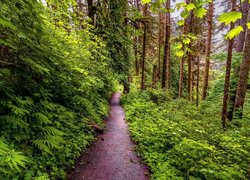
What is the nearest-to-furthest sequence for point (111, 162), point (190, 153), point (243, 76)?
point (190, 153), point (111, 162), point (243, 76)

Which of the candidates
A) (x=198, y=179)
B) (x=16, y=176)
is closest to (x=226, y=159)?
(x=198, y=179)

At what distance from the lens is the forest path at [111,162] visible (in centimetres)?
487

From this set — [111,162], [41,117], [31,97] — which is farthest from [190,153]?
[31,97]

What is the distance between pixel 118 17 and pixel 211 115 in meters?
8.93

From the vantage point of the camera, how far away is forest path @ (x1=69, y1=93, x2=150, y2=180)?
192 inches

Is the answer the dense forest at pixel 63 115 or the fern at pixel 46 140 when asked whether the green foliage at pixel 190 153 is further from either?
the fern at pixel 46 140

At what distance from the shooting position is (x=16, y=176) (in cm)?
338

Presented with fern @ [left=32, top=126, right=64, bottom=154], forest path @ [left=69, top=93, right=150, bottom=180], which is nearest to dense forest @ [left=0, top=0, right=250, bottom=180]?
fern @ [left=32, top=126, right=64, bottom=154]

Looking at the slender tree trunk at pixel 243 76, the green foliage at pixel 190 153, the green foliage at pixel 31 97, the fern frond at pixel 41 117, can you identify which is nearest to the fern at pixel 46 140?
the green foliage at pixel 31 97

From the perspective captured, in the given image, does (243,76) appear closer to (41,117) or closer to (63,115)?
Result: (63,115)

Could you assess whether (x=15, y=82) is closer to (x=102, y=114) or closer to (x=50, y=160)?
(x=50, y=160)

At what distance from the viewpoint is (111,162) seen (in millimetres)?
5582

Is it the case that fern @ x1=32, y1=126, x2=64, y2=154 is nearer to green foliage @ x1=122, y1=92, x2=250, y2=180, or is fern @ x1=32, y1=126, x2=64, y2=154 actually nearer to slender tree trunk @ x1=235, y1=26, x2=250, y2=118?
green foliage @ x1=122, y1=92, x2=250, y2=180

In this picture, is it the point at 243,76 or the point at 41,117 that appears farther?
the point at 243,76
